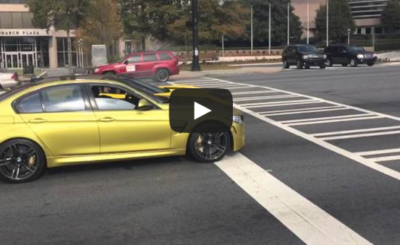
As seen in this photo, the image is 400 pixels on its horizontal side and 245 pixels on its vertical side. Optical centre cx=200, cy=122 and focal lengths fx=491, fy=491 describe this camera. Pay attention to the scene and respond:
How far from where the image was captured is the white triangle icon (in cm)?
742

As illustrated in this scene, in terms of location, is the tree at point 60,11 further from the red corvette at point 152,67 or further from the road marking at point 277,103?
the road marking at point 277,103

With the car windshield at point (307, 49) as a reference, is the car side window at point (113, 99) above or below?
below

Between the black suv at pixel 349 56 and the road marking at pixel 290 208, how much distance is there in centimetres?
2993

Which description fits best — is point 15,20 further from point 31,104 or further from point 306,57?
point 31,104

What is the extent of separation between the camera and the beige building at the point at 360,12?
104188mm

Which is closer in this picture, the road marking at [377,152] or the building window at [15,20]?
the road marking at [377,152]

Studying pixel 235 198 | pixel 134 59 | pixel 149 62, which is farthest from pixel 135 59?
pixel 235 198

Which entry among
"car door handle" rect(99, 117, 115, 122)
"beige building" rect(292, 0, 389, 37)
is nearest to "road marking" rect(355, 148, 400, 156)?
"car door handle" rect(99, 117, 115, 122)

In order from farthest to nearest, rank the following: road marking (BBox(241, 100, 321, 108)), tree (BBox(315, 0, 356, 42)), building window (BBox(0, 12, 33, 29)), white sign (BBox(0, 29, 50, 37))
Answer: tree (BBox(315, 0, 356, 42)) < building window (BBox(0, 12, 33, 29)) < white sign (BBox(0, 29, 50, 37)) < road marking (BBox(241, 100, 321, 108))

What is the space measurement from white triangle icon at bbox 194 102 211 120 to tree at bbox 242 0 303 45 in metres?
88.4

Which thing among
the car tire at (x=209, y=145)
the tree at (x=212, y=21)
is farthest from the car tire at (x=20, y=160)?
the tree at (x=212, y=21)

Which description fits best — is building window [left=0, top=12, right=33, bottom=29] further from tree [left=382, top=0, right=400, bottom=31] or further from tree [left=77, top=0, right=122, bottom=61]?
tree [left=382, top=0, right=400, bottom=31]

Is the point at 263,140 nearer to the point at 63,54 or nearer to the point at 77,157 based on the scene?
the point at 77,157

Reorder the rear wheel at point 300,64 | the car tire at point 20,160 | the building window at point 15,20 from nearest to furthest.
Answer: the car tire at point 20,160 < the rear wheel at point 300,64 < the building window at point 15,20
